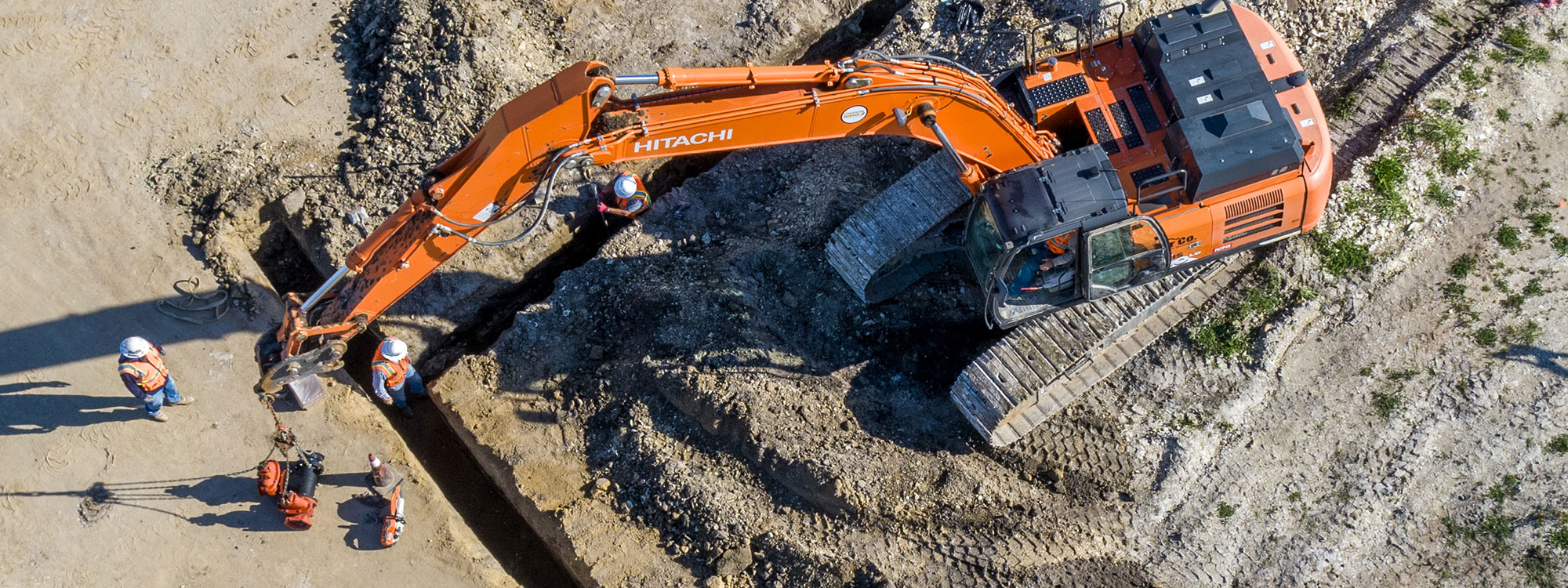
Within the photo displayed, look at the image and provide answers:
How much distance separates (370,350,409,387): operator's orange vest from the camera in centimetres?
1280

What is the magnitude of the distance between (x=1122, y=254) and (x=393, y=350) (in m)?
8.66

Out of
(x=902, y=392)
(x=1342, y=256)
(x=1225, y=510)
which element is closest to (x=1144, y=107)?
(x=1342, y=256)

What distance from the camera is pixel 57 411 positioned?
43.9 ft

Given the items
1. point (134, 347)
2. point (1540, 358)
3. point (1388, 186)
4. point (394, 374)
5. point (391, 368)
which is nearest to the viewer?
point (134, 347)

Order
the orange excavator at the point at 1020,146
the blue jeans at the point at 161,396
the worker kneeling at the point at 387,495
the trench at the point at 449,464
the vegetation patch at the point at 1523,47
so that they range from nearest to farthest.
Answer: the orange excavator at the point at 1020,146 → the worker kneeling at the point at 387,495 → the blue jeans at the point at 161,396 → the trench at the point at 449,464 → the vegetation patch at the point at 1523,47

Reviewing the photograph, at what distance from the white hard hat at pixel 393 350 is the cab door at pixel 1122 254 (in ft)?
26.8

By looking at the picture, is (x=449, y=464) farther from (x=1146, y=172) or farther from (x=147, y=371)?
(x=1146, y=172)

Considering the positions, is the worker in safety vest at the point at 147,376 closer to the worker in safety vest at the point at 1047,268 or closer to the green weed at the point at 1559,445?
the worker in safety vest at the point at 1047,268

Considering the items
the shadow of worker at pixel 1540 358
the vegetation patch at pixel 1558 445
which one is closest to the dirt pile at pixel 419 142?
the shadow of worker at pixel 1540 358

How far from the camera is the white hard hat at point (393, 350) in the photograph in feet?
41.8

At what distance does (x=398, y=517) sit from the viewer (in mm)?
12719

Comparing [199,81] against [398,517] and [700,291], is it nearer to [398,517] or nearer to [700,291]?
[398,517]

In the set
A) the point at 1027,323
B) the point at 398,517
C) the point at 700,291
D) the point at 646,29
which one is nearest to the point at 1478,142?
the point at 1027,323

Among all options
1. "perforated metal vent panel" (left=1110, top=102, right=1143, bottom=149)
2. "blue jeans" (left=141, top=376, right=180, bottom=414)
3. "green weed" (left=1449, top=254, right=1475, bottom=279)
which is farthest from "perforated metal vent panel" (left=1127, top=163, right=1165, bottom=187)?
"blue jeans" (left=141, top=376, right=180, bottom=414)
